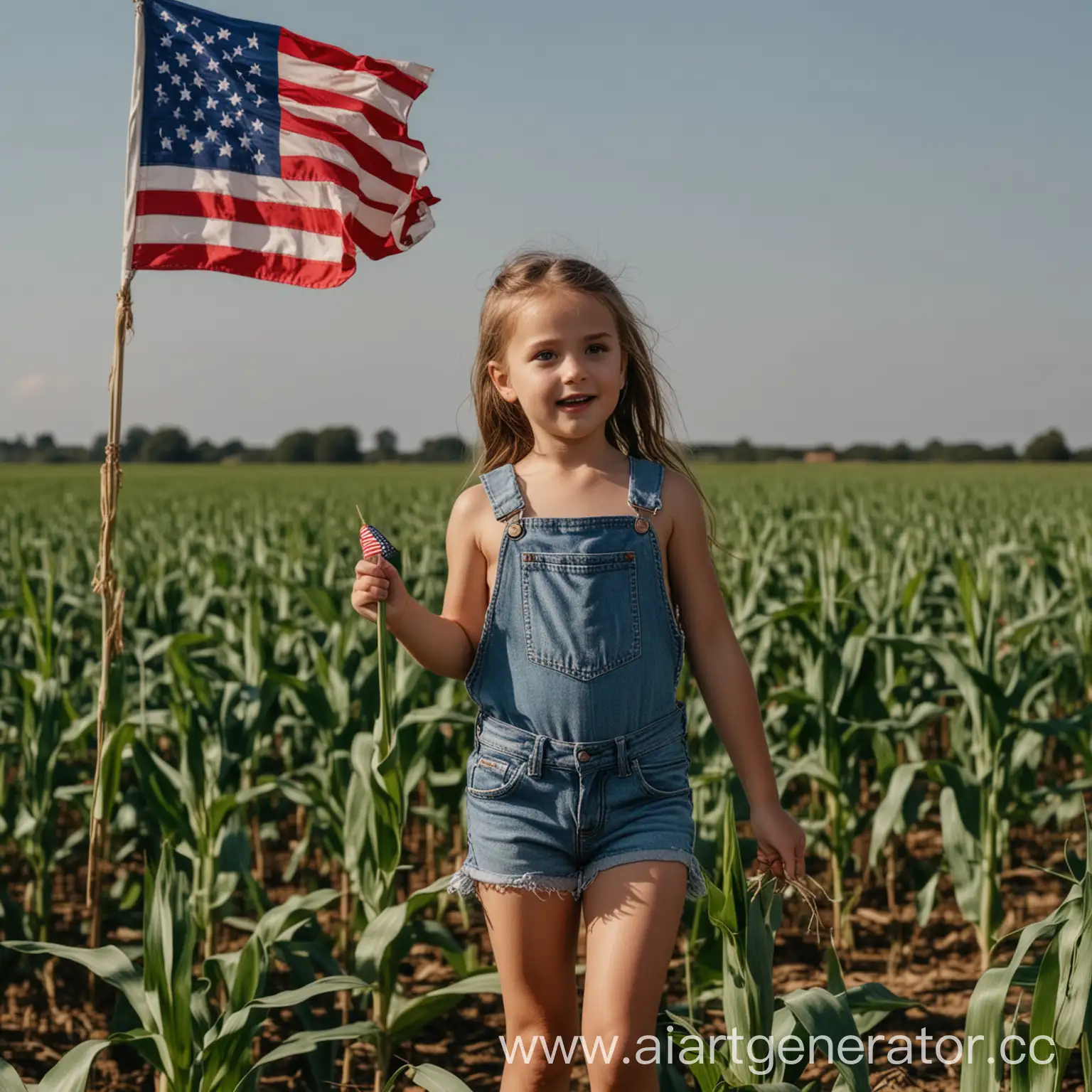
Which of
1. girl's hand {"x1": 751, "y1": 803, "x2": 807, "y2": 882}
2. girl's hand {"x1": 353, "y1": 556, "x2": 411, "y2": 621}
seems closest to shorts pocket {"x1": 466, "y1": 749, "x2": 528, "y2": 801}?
girl's hand {"x1": 353, "y1": 556, "x2": 411, "y2": 621}

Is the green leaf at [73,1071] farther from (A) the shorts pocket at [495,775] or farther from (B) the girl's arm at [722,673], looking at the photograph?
(B) the girl's arm at [722,673]

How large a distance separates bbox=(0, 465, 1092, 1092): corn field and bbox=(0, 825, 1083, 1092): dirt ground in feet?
0.04

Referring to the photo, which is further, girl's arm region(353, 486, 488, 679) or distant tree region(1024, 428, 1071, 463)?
distant tree region(1024, 428, 1071, 463)

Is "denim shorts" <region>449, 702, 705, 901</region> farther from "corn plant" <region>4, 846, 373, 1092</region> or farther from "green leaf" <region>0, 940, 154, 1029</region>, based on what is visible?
"green leaf" <region>0, 940, 154, 1029</region>

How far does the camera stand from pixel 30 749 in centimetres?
442

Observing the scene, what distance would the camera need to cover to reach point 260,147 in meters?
3.10

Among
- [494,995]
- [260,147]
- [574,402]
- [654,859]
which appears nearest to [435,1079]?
[654,859]

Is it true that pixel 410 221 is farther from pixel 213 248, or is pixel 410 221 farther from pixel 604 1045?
pixel 604 1045

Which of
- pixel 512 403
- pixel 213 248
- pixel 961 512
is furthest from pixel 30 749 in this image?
pixel 961 512

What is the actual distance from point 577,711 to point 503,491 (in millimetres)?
438

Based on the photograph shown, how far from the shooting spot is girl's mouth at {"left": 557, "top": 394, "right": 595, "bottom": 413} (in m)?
2.20

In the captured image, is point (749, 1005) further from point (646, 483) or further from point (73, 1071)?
point (73, 1071)

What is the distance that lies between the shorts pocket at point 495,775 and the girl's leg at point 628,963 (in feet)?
0.74

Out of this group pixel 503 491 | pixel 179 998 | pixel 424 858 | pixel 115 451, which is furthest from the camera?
pixel 424 858
